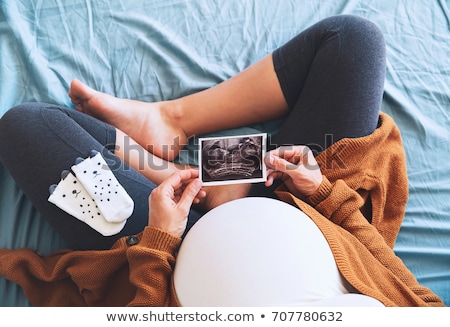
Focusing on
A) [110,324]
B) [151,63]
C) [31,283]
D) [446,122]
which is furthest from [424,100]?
[31,283]

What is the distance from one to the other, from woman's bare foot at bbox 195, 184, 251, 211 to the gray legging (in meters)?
0.03

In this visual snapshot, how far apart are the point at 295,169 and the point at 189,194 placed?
0.26 metres


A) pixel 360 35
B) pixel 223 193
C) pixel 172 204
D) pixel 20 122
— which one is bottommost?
pixel 223 193

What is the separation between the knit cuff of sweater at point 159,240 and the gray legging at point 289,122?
0.42 ft

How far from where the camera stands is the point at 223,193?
124cm

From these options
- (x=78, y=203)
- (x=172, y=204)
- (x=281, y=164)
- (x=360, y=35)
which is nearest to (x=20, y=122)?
(x=78, y=203)

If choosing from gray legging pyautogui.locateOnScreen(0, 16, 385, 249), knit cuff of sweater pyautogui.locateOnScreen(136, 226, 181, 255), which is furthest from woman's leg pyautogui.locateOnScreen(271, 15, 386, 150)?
knit cuff of sweater pyautogui.locateOnScreen(136, 226, 181, 255)

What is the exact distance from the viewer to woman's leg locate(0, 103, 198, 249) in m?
1.09

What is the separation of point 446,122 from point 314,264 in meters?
0.72

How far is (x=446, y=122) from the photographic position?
1350 mm

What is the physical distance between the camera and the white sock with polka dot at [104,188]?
1091 millimetres

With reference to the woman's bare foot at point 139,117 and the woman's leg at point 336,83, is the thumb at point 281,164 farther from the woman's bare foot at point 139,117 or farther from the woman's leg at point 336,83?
the woman's bare foot at point 139,117

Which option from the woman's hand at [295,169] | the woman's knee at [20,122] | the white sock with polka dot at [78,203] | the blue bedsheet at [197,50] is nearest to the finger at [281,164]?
the woman's hand at [295,169]

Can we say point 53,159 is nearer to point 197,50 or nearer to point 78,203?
point 78,203
